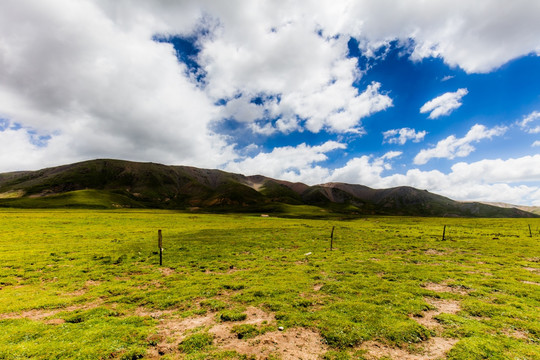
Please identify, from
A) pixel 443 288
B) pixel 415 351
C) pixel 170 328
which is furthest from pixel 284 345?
pixel 443 288

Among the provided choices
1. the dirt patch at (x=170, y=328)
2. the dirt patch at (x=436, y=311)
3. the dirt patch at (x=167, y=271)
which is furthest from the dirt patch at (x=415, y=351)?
the dirt patch at (x=167, y=271)

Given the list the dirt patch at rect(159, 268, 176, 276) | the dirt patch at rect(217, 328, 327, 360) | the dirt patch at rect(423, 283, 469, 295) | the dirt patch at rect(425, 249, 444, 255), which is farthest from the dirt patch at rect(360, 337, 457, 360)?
the dirt patch at rect(425, 249, 444, 255)

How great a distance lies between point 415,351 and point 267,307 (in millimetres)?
8367

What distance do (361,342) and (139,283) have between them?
18783 millimetres

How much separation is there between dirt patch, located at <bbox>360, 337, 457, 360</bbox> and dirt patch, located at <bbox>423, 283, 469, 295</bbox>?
27.6 feet

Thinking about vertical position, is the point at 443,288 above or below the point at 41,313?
above

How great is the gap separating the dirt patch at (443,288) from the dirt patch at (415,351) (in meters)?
8.43

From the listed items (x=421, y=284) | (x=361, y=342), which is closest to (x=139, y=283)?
(x=361, y=342)

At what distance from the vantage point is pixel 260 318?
13523 millimetres

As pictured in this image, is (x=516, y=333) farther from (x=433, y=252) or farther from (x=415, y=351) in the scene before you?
(x=433, y=252)

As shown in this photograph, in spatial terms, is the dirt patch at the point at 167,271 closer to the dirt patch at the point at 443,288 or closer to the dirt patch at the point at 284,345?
the dirt patch at the point at 284,345

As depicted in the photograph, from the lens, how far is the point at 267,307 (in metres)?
14.9

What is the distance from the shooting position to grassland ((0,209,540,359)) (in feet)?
34.4

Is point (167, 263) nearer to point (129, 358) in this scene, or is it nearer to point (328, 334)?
point (129, 358)
